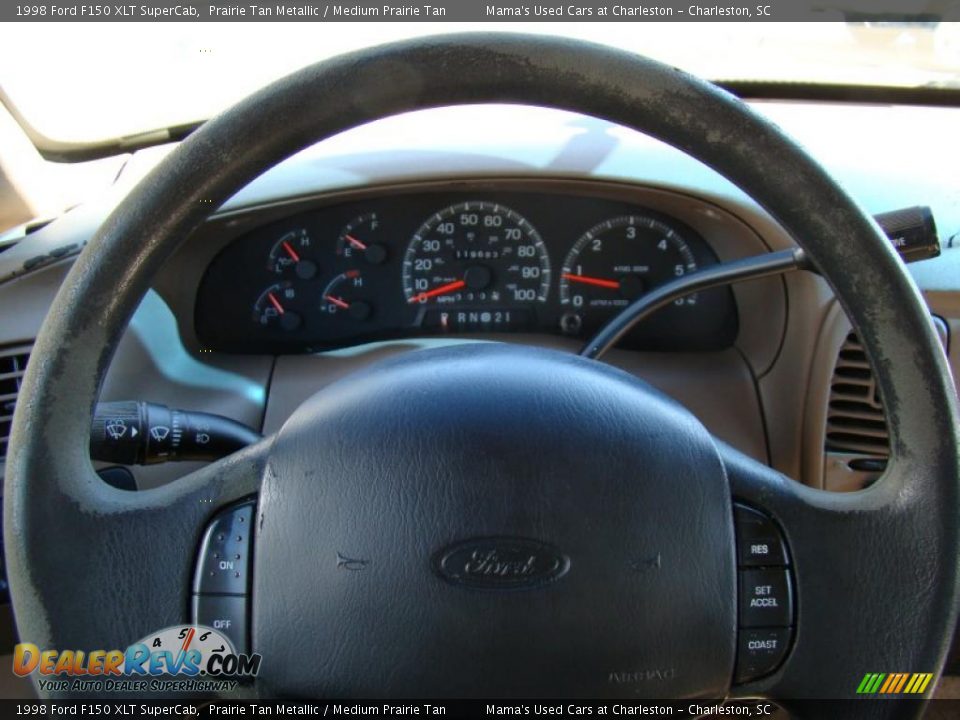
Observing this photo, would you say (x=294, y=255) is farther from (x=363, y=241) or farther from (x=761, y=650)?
(x=761, y=650)

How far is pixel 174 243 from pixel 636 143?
1156 millimetres

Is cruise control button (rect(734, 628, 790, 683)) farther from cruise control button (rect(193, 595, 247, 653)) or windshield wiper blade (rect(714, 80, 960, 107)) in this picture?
windshield wiper blade (rect(714, 80, 960, 107))

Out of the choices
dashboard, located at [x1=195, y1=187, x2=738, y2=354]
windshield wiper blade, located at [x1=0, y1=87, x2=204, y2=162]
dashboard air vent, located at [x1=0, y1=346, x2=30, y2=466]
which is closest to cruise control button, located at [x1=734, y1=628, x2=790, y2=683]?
dashboard, located at [x1=195, y1=187, x2=738, y2=354]

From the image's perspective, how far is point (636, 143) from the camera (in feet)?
6.24

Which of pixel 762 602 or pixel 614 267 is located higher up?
pixel 614 267

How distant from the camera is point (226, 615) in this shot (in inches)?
37.0

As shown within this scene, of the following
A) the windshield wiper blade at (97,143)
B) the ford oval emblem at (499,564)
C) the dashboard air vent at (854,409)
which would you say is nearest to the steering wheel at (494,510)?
the ford oval emblem at (499,564)

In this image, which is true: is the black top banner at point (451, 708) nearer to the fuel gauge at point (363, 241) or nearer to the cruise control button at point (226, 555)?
the cruise control button at point (226, 555)

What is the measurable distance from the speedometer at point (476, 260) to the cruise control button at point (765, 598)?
1100 mm

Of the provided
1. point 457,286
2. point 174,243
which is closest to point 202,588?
point 174,243

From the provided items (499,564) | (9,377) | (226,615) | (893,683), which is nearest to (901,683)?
(893,683)
